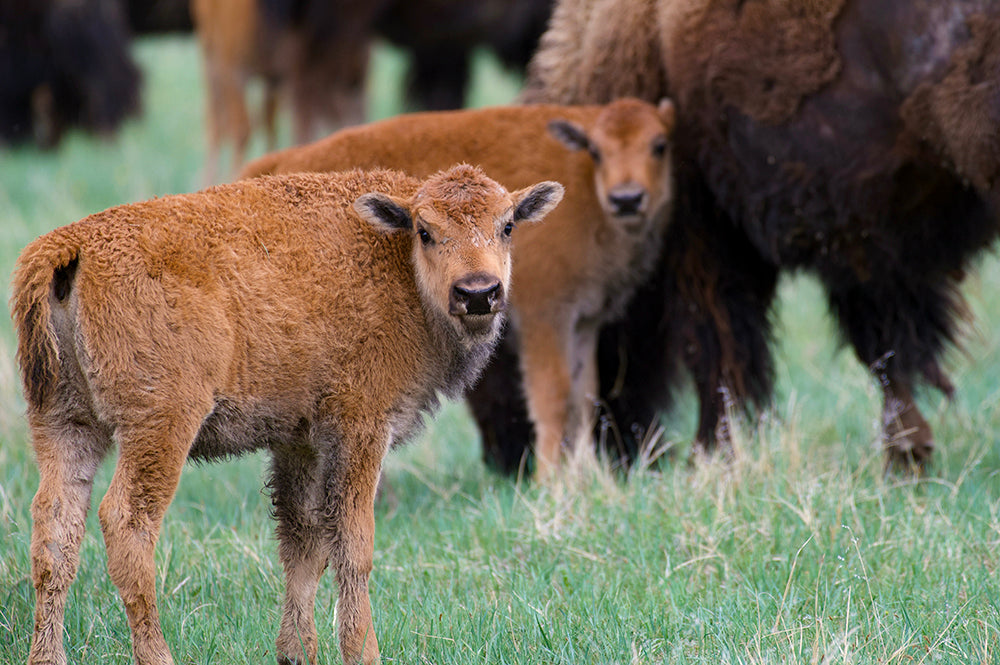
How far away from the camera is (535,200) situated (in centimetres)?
385

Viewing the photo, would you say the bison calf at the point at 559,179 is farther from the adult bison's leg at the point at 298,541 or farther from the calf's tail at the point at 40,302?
the calf's tail at the point at 40,302

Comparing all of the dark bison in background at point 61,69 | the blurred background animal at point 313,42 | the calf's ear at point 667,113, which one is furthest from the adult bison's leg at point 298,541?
the dark bison in background at point 61,69

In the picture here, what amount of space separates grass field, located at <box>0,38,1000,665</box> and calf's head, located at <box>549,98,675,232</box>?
107 centimetres

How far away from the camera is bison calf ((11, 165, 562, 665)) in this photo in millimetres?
3121

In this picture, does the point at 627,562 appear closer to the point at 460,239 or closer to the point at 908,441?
the point at 460,239

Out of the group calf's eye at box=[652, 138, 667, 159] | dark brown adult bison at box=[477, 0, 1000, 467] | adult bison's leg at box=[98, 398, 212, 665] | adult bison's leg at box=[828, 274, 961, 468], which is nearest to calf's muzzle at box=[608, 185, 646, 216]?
calf's eye at box=[652, 138, 667, 159]

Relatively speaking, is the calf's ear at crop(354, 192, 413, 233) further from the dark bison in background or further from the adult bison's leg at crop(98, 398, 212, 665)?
the dark bison in background

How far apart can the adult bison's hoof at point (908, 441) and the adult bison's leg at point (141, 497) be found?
11.3 ft

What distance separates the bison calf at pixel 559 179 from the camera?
529 cm

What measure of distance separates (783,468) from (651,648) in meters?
1.73

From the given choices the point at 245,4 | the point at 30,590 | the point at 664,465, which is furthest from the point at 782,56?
the point at 245,4

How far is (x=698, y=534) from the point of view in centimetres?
431

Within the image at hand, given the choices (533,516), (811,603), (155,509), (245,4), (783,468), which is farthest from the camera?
(245,4)

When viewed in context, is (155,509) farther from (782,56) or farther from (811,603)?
(782,56)
